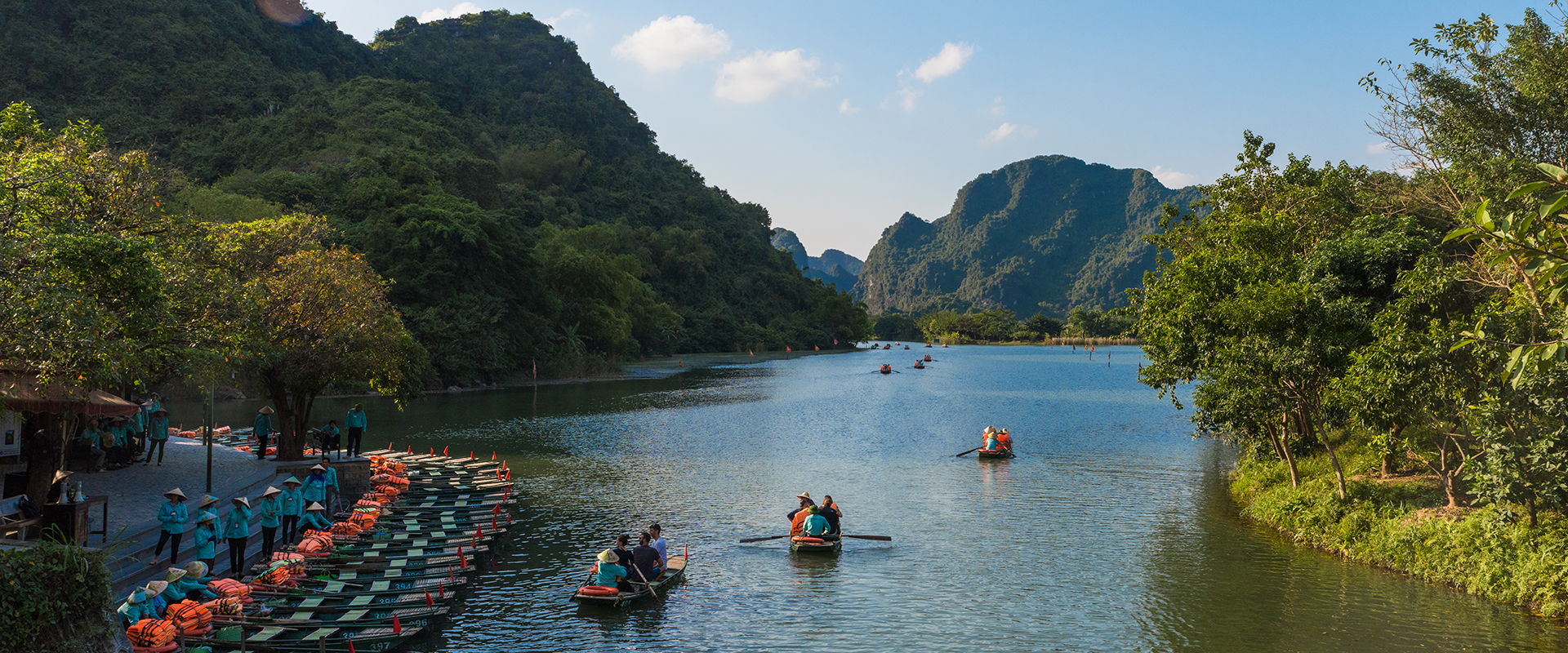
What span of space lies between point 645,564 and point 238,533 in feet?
26.6

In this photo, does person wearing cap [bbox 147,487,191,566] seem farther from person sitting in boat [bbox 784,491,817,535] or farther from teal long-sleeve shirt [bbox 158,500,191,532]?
person sitting in boat [bbox 784,491,817,535]

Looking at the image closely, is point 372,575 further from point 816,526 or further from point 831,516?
point 831,516

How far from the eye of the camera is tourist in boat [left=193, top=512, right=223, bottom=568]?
17.7m

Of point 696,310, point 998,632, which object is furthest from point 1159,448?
point 696,310

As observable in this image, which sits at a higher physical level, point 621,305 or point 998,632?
point 621,305

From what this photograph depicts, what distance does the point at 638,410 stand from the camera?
2383 inches

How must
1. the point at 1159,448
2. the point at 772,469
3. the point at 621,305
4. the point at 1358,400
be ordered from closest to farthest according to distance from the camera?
the point at 1358,400 → the point at 772,469 → the point at 1159,448 → the point at 621,305

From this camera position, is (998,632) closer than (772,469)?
Yes

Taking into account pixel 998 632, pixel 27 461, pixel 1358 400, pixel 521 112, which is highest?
pixel 521 112

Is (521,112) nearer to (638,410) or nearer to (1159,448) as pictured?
(638,410)

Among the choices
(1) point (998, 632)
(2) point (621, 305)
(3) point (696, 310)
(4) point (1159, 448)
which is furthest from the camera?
(3) point (696, 310)

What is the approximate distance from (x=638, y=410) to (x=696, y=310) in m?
93.2

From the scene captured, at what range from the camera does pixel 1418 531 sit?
67.6 ft

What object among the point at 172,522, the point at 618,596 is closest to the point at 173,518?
the point at 172,522
